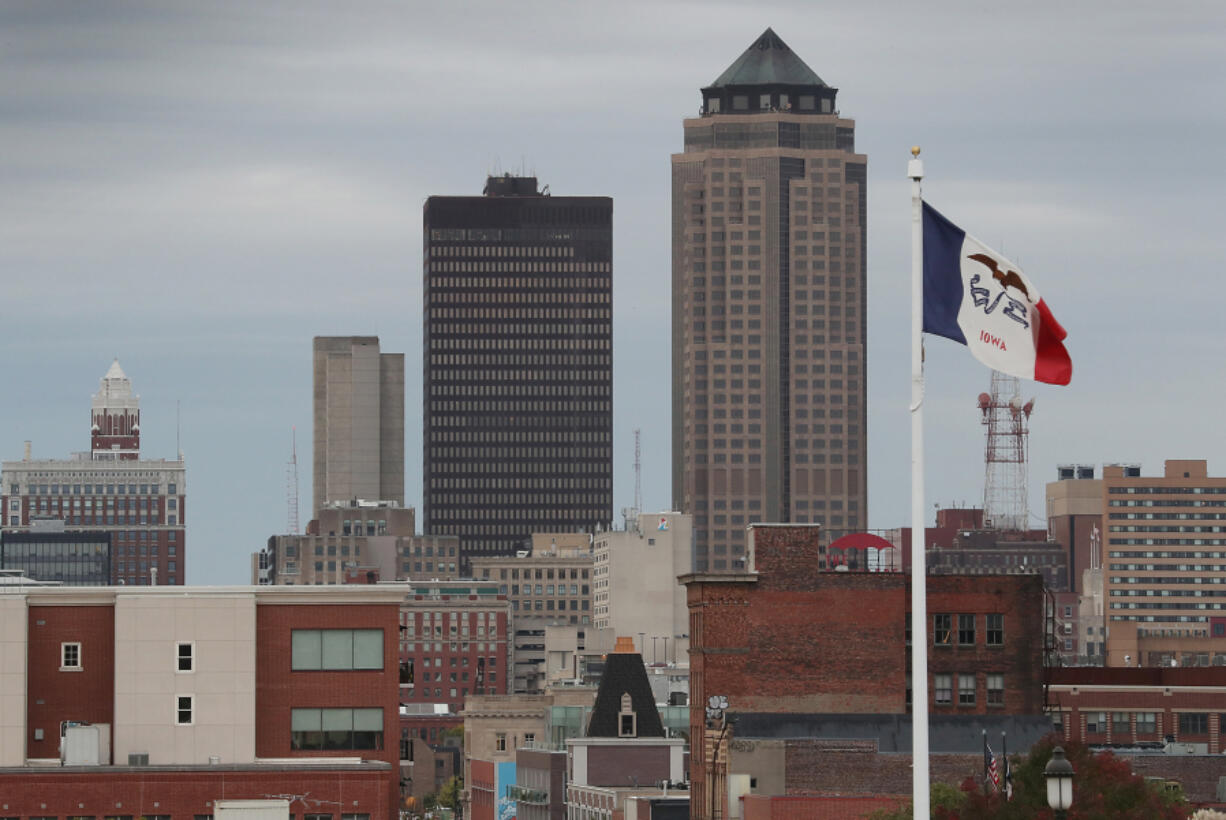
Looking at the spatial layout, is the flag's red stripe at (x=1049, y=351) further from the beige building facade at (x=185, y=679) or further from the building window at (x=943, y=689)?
the building window at (x=943, y=689)

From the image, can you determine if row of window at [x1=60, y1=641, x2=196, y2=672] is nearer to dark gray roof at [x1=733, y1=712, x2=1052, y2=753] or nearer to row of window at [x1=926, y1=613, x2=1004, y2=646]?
dark gray roof at [x1=733, y1=712, x2=1052, y2=753]

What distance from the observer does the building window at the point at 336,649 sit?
12100 centimetres

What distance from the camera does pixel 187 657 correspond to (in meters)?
120

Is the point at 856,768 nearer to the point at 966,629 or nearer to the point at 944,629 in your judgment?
the point at 944,629

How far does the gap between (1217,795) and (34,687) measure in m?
71.7

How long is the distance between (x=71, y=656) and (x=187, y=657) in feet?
17.6

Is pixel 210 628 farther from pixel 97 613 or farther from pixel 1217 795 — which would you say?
pixel 1217 795

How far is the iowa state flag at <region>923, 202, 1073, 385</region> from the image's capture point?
53.2m

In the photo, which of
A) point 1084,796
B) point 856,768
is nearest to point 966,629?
point 856,768

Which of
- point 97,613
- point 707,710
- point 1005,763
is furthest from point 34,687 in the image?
point 707,710

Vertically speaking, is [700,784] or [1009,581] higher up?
[1009,581]

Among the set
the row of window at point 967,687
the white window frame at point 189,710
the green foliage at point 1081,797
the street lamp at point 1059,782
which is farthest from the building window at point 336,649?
the street lamp at point 1059,782

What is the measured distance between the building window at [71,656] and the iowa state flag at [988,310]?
246 ft

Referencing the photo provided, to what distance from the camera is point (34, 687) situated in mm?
121312
